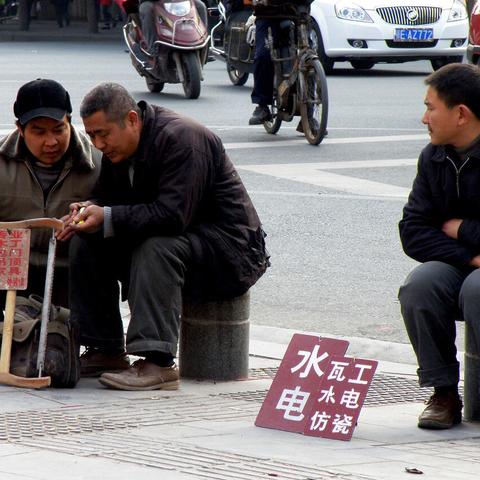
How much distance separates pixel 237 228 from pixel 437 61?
45.6 feet

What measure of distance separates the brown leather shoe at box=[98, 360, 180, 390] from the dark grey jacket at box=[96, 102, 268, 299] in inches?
13.5

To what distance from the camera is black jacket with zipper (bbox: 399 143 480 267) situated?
509 centimetres

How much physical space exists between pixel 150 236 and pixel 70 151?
63 centimetres

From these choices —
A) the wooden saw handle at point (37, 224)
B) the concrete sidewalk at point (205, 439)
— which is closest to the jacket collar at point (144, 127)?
the wooden saw handle at point (37, 224)

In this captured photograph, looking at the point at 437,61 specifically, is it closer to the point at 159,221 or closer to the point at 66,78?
the point at 66,78

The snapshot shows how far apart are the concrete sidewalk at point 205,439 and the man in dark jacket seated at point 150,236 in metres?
0.22

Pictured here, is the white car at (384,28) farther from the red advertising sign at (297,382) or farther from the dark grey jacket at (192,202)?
the red advertising sign at (297,382)

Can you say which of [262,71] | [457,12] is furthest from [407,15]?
[262,71]

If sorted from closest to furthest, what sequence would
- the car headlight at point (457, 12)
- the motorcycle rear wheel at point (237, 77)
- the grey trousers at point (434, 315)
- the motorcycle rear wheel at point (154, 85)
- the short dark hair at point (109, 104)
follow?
1. the grey trousers at point (434, 315)
2. the short dark hair at point (109, 104)
3. the motorcycle rear wheel at point (154, 85)
4. the motorcycle rear wheel at point (237, 77)
5. the car headlight at point (457, 12)

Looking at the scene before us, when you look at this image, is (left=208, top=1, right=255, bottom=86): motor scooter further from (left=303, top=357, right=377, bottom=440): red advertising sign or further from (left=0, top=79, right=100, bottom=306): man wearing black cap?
(left=303, top=357, right=377, bottom=440): red advertising sign

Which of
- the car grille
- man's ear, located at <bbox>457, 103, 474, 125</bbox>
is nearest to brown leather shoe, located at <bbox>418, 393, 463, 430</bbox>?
man's ear, located at <bbox>457, 103, 474, 125</bbox>

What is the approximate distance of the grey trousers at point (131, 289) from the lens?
5.44 metres

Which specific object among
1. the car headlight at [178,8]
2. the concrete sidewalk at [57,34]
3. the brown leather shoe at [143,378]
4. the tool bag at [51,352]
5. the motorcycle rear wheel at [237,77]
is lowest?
the concrete sidewalk at [57,34]

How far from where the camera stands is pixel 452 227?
16.9 ft
